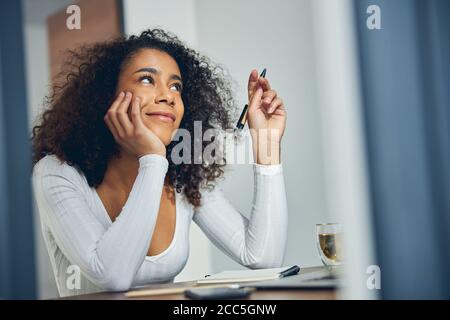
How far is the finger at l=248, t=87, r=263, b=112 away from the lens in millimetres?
1814

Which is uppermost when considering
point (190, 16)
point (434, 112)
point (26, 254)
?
point (190, 16)

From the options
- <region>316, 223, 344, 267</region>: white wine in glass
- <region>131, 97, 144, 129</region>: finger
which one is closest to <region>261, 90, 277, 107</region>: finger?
<region>131, 97, 144, 129</region>: finger

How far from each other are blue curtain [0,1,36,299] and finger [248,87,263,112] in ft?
2.28

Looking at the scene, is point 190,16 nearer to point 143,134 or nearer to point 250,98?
point 250,98

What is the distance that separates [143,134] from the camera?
66.5 inches

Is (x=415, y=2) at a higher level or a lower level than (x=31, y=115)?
higher

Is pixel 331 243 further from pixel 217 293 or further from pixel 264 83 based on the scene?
pixel 264 83

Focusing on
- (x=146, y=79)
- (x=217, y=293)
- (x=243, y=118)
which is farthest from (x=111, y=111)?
(x=217, y=293)

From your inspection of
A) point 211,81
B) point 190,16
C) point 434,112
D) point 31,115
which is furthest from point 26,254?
point 434,112

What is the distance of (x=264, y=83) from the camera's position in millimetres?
1822

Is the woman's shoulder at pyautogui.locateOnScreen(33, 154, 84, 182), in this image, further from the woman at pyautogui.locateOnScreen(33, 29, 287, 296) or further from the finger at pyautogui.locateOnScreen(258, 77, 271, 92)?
the finger at pyautogui.locateOnScreen(258, 77, 271, 92)

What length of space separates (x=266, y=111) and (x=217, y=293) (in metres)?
0.80

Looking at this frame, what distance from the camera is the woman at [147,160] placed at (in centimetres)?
165

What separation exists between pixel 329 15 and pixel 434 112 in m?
0.36
